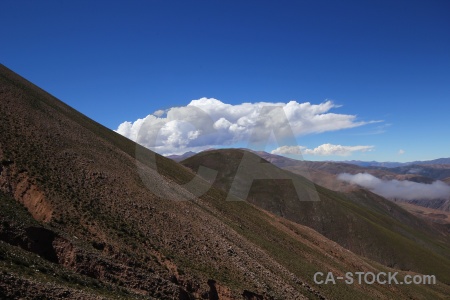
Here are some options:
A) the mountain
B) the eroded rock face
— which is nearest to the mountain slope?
the mountain

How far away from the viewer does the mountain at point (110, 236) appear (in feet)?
70.8

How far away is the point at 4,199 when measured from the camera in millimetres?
27078

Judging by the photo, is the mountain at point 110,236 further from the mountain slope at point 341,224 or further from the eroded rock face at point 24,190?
the mountain slope at point 341,224

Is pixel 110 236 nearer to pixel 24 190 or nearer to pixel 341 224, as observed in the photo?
pixel 24 190

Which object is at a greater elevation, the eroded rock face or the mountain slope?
the eroded rock face

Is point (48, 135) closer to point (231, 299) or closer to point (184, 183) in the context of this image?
point (184, 183)

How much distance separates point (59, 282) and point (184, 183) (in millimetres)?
46875

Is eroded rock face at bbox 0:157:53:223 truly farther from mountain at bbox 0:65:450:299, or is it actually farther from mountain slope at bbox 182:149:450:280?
mountain slope at bbox 182:149:450:280

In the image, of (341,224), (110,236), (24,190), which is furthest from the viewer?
(341,224)

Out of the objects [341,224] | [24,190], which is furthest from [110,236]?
[341,224]

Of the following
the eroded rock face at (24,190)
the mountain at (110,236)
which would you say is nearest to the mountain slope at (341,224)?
the mountain at (110,236)

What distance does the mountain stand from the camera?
70.8ft

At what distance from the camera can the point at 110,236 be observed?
28.6 metres

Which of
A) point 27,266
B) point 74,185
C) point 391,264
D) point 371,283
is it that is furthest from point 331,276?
point 391,264
